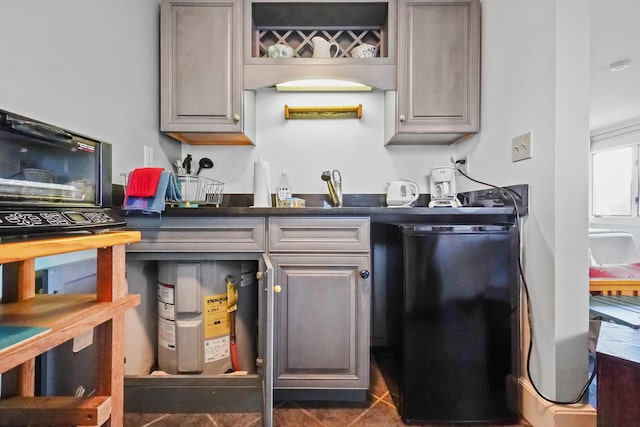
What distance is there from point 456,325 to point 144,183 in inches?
54.8

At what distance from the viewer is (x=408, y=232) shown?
46.2 inches

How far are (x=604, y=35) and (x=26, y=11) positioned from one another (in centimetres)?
348

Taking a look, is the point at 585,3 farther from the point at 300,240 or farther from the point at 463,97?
the point at 300,240

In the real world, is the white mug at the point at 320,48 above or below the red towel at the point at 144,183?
above

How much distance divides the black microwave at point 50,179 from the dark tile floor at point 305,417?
0.92 meters

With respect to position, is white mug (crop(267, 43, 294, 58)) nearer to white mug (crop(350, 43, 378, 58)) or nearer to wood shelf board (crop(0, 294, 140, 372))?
white mug (crop(350, 43, 378, 58))

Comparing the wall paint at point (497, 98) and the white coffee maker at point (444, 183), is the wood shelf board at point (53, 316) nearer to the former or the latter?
the wall paint at point (497, 98)

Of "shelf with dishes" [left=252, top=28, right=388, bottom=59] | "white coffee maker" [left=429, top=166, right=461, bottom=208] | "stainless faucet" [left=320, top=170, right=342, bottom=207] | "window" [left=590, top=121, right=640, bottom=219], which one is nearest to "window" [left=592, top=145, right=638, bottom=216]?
"window" [left=590, top=121, right=640, bottom=219]

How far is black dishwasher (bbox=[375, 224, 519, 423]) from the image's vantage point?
1175 millimetres

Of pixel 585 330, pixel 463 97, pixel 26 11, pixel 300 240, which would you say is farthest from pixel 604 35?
pixel 26 11

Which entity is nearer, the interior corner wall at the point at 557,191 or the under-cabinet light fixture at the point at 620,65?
the interior corner wall at the point at 557,191

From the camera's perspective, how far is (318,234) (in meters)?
1.26

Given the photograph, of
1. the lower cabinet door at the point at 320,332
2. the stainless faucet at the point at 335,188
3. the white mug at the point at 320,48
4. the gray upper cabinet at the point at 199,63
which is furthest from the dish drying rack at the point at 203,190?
the white mug at the point at 320,48

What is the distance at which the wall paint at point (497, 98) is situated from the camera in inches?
38.2
